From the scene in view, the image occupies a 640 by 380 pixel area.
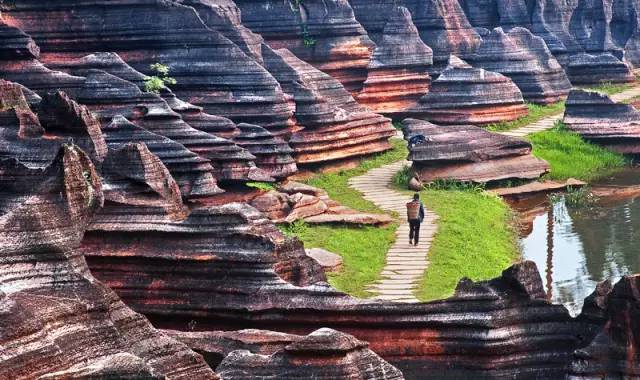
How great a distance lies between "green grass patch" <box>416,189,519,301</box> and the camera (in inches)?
823

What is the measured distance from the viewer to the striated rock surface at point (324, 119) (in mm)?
31297

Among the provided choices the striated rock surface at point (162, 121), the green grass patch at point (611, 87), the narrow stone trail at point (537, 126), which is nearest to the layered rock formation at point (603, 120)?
the narrow stone trail at point (537, 126)

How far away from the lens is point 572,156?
35.3 metres

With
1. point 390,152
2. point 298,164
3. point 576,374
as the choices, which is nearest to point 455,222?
point 298,164

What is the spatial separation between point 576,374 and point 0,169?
5.93 metres

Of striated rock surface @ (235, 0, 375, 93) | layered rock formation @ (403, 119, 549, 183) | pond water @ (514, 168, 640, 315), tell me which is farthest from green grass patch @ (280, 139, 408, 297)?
striated rock surface @ (235, 0, 375, 93)

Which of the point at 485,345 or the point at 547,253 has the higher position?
the point at 485,345

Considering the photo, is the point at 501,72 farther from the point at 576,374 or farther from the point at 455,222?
the point at 576,374

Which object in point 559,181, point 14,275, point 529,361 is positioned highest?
point 14,275

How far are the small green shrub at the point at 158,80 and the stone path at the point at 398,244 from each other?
393 cm

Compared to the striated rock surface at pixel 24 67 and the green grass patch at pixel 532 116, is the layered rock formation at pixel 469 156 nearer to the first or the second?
the green grass patch at pixel 532 116

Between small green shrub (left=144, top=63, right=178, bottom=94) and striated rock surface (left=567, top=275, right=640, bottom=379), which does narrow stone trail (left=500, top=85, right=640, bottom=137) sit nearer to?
small green shrub (left=144, top=63, right=178, bottom=94)

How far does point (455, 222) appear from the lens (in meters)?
25.6

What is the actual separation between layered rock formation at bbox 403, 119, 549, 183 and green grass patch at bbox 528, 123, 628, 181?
4.98 ft
